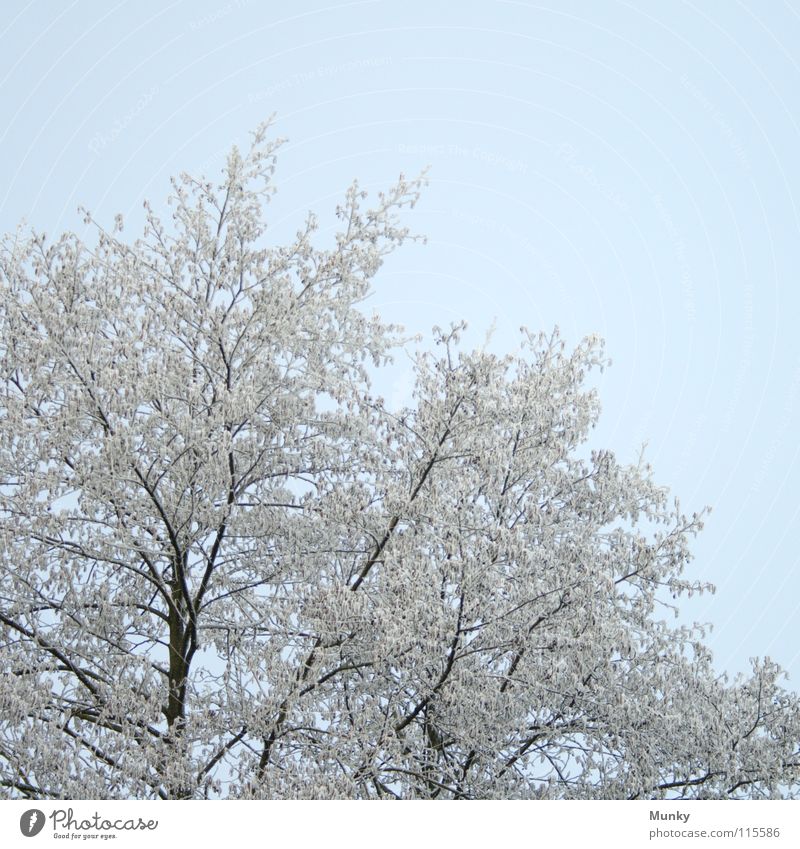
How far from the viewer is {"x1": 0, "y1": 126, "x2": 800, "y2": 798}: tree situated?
6426 millimetres

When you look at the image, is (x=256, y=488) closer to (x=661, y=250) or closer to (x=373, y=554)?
(x=373, y=554)

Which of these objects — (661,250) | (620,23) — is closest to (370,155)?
(661,250)

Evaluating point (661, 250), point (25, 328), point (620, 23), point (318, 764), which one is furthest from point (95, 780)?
point (661, 250)

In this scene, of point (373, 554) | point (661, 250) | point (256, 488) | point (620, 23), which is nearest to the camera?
point (373, 554)

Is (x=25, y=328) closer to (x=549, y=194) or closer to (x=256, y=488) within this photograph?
(x=256, y=488)

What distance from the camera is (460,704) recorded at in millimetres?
6473

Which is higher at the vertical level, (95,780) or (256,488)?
(256,488)

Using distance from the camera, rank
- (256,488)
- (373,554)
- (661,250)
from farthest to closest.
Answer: (661,250)
(256,488)
(373,554)

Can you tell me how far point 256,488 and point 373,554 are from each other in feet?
3.33

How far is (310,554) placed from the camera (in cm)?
720

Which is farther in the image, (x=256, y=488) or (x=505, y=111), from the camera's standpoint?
(x=505, y=111)

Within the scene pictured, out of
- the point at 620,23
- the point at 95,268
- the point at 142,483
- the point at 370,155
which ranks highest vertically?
the point at 370,155

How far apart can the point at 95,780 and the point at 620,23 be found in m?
36.9

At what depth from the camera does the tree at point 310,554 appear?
6.43m
